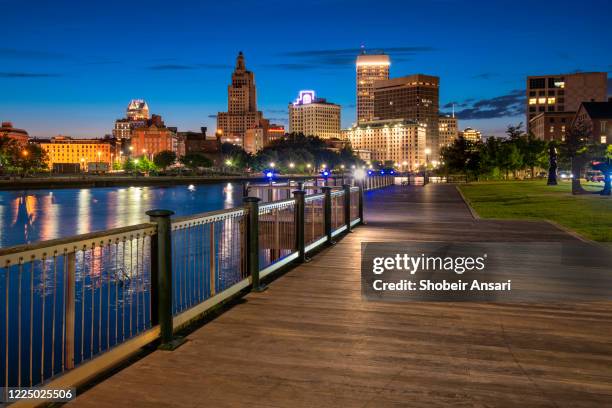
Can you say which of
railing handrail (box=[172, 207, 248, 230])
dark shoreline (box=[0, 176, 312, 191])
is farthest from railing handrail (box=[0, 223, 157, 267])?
dark shoreline (box=[0, 176, 312, 191])

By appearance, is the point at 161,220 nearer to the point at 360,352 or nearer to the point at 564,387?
the point at 360,352

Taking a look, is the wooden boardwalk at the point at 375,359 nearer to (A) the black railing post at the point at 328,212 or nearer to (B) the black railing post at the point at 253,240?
(B) the black railing post at the point at 253,240

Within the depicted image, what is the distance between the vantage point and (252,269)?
25.8 feet

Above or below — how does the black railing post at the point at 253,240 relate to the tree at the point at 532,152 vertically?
below

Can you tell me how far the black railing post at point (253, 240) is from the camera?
7.73 m

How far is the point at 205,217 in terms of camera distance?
6402mm

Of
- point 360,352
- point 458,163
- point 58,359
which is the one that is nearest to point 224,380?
point 360,352

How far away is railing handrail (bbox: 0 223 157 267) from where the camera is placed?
3.73 meters

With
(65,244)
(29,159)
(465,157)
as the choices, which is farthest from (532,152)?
(29,159)

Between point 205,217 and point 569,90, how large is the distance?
17777 cm

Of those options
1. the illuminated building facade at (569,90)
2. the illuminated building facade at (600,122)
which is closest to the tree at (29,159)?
the illuminated building facade at (600,122)

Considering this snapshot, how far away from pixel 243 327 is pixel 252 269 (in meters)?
1.92

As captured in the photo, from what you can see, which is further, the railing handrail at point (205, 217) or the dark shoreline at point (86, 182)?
the dark shoreline at point (86, 182)

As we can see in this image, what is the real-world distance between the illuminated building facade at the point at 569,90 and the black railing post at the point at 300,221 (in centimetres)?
16606
